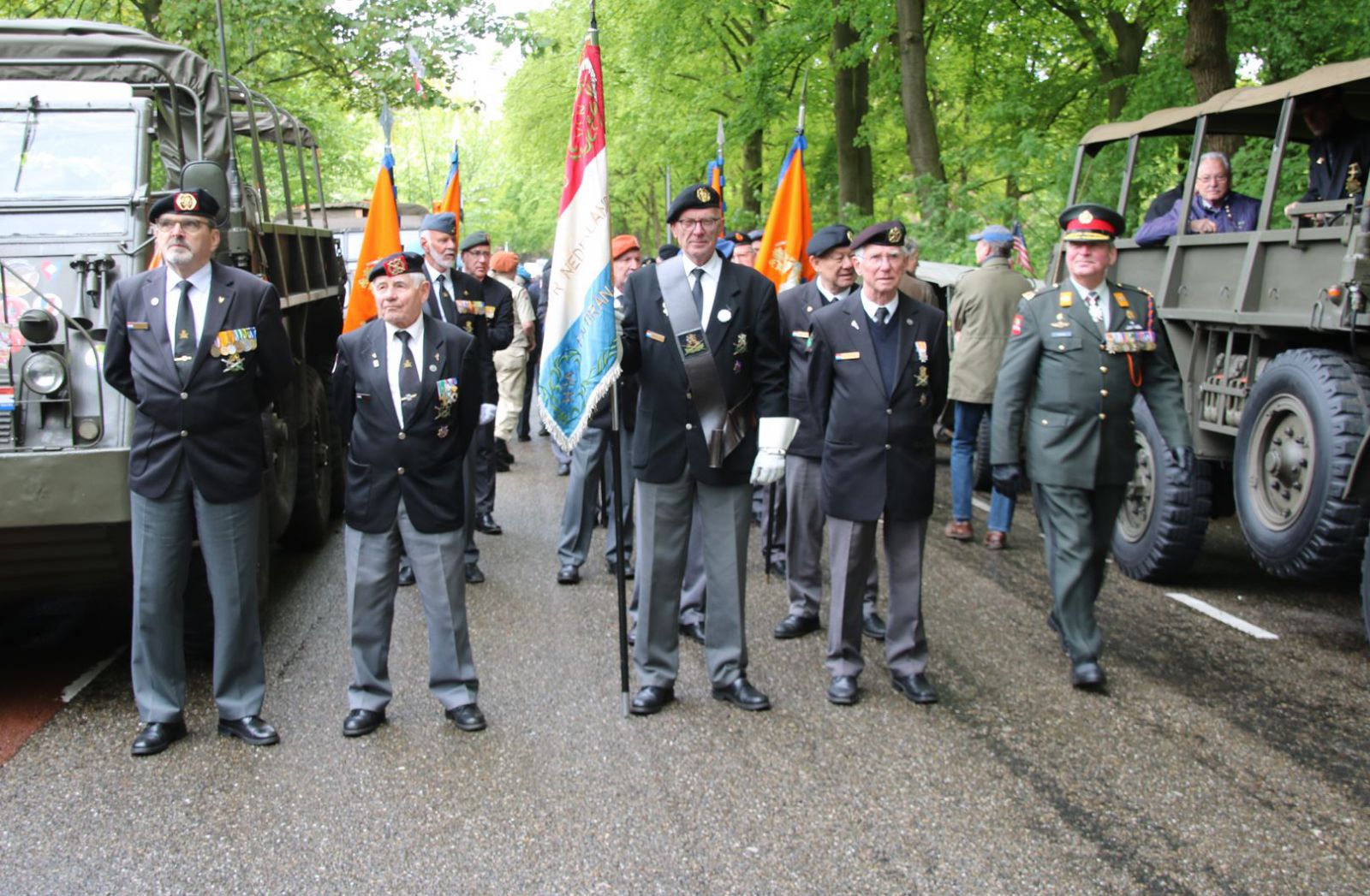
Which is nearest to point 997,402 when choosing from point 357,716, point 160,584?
point 357,716

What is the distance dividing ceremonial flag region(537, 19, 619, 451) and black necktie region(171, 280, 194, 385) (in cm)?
137

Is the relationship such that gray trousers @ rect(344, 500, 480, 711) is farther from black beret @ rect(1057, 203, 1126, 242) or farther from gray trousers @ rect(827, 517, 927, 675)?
black beret @ rect(1057, 203, 1126, 242)

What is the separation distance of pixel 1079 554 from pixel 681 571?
1.73 meters

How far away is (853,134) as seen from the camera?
21.6 meters

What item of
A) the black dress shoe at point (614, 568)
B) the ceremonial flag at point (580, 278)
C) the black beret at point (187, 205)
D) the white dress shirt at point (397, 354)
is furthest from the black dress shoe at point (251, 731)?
the black dress shoe at point (614, 568)

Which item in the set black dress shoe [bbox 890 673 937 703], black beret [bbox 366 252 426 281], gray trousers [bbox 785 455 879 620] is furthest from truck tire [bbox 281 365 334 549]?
black dress shoe [bbox 890 673 937 703]

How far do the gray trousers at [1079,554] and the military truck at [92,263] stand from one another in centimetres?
346

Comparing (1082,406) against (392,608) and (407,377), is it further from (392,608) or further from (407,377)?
(392,608)

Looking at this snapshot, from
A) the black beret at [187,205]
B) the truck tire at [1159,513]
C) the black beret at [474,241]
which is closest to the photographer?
the black beret at [187,205]

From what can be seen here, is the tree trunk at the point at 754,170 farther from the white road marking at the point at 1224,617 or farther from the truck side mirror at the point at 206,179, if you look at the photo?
the truck side mirror at the point at 206,179

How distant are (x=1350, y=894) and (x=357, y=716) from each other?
11.3 ft

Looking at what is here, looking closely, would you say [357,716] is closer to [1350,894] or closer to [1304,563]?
[1350,894]

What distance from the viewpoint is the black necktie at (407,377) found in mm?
5148

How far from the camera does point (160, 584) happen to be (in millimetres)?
4930
